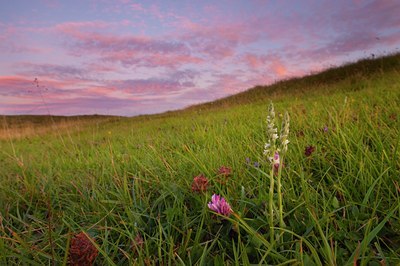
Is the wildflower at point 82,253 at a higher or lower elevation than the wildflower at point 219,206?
lower

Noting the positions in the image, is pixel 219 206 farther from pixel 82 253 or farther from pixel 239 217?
pixel 82 253

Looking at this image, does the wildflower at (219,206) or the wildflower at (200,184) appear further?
the wildflower at (200,184)

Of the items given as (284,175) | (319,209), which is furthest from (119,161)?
(319,209)

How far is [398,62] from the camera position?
1750 cm

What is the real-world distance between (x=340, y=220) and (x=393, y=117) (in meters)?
2.37

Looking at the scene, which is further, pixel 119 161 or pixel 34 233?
pixel 119 161

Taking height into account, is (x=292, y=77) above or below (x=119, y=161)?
above

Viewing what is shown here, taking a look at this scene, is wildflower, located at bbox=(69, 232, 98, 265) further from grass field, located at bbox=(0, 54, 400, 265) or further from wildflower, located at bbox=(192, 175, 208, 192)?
wildflower, located at bbox=(192, 175, 208, 192)

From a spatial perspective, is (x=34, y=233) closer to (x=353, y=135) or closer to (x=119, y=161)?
(x=119, y=161)

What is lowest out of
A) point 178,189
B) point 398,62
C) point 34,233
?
point 34,233

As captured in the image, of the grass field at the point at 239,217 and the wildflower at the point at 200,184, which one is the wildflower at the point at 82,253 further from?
the wildflower at the point at 200,184

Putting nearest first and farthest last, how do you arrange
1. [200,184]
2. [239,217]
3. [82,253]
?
[239,217], [82,253], [200,184]

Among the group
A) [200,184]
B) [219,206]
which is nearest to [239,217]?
[219,206]

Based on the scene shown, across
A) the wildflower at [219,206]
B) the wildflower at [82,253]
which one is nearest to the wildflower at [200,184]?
the wildflower at [219,206]
